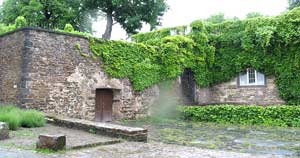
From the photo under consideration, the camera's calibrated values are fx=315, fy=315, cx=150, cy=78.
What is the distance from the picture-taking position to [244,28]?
17.1 metres

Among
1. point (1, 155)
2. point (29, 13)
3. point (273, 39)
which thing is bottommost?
point (1, 155)

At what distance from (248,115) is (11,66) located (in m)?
10.1

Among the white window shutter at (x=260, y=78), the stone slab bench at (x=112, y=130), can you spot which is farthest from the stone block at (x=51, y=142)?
the white window shutter at (x=260, y=78)

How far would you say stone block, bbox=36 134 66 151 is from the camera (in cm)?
616

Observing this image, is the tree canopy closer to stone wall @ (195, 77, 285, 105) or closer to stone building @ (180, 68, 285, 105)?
stone building @ (180, 68, 285, 105)

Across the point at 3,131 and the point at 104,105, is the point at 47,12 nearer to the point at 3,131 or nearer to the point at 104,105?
the point at 104,105

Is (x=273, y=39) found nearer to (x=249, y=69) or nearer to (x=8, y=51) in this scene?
(x=249, y=69)

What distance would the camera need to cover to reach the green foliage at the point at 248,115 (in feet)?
43.2

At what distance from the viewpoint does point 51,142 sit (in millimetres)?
6176

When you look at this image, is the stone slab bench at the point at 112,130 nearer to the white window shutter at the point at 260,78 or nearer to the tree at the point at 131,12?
the white window shutter at the point at 260,78

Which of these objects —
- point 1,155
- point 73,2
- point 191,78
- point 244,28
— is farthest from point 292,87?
point 73,2

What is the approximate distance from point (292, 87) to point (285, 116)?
298 cm

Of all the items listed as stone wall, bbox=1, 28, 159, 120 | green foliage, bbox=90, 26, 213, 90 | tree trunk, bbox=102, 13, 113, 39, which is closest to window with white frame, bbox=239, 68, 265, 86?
green foliage, bbox=90, 26, 213, 90

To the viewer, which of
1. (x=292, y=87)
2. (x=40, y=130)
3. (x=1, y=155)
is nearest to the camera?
(x=1, y=155)
